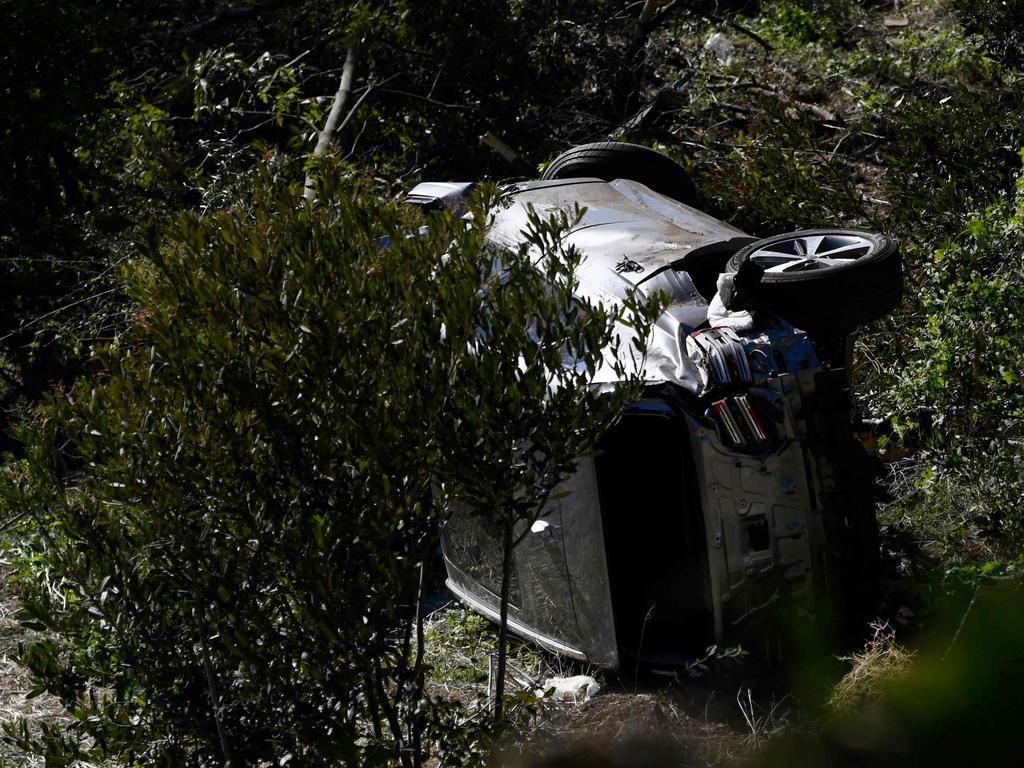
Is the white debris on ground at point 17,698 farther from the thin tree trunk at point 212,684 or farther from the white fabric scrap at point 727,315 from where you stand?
the white fabric scrap at point 727,315

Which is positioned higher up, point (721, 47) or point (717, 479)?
point (721, 47)

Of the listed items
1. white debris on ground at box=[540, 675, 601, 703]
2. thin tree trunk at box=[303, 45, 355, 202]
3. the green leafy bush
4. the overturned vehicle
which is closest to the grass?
the overturned vehicle

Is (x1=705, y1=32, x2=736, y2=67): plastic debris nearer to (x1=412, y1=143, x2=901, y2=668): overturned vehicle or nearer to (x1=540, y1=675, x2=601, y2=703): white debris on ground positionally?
(x1=412, y1=143, x2=901, y2=668): overturned vehicle

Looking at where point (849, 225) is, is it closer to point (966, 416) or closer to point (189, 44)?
point (966, 416)

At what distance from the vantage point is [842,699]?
13.6 ft

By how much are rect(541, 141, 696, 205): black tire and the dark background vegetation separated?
77 cm

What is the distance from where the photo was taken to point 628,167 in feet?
23.7

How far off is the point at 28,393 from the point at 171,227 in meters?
6.56

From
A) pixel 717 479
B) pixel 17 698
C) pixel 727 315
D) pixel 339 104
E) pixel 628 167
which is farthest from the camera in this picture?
pixel 339 104

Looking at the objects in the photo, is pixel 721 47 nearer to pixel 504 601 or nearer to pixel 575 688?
pixel 575 688

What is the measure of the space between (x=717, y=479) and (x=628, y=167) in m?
3.43

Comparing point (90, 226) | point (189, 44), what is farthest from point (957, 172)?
point (189, 44)

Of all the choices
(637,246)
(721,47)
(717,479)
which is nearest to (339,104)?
(721,47)

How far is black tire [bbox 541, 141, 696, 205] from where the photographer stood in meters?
7.26
